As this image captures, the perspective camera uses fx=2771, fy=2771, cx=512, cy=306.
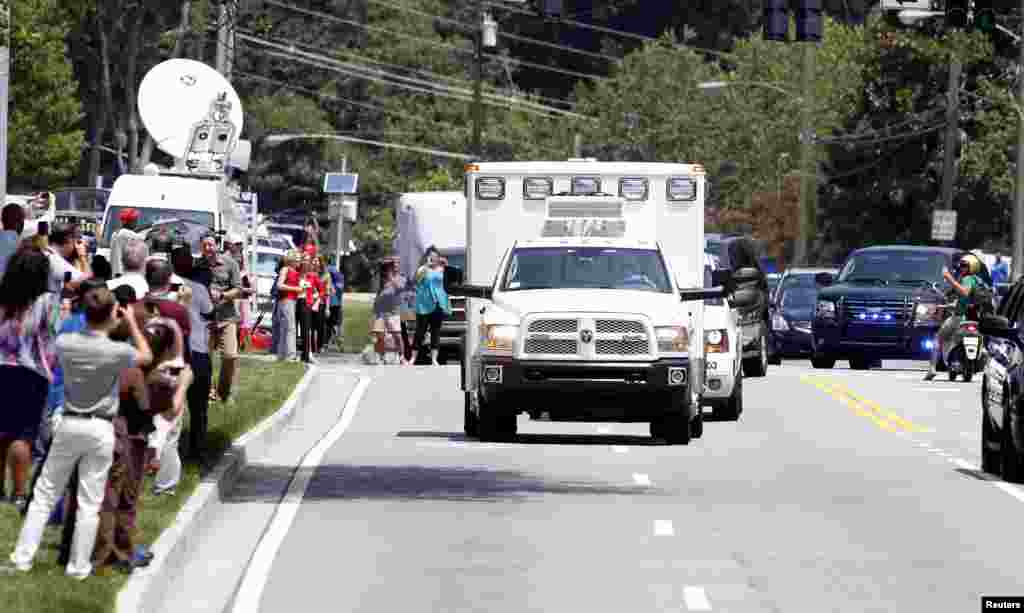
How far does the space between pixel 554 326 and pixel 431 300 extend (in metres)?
17.0

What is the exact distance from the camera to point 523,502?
1959cm

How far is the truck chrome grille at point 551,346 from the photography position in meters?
24.7

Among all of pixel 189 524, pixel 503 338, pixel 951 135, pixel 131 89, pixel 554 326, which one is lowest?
pixel 189 524

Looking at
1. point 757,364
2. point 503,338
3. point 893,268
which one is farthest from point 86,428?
point 893,268

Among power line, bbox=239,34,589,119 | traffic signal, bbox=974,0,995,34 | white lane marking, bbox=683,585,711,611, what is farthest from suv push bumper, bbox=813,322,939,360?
power line, bbox=239,34,589,119

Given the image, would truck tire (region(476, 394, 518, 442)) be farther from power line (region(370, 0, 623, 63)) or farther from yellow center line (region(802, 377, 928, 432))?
power line (region(370, 0, 623, 63))

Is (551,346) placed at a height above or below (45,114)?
below

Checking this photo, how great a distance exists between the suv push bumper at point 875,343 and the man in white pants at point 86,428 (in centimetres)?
2763

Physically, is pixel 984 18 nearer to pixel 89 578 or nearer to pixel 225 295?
pixel 225 295

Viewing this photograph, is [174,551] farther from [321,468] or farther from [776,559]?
[321,468]

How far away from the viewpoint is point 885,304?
135 feet

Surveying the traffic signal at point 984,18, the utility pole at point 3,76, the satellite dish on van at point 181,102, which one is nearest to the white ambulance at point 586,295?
the utility pole at point 3,76

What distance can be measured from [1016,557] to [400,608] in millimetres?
4324

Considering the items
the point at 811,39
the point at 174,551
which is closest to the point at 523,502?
the point at 174,551
